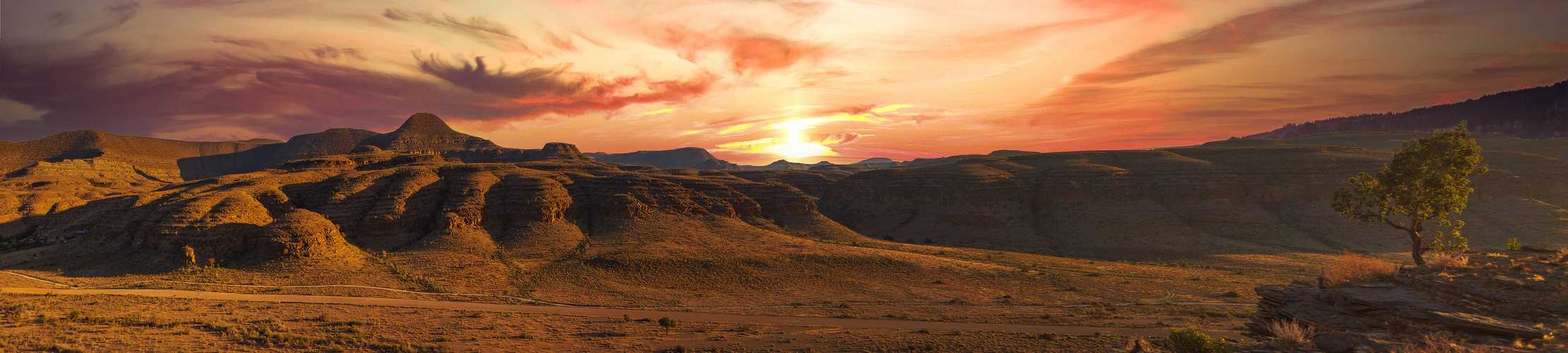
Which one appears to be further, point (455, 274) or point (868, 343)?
point (455, 274)

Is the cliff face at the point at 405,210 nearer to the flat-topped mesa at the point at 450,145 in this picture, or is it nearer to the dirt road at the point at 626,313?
the dirt road at the point at 626,313

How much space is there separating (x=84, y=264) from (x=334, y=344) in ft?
162

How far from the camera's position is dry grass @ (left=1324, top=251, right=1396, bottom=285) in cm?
1886

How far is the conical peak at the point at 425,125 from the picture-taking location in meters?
164

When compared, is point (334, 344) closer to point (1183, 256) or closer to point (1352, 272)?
point (1352, 272)

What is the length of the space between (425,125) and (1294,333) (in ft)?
665

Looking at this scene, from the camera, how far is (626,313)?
35406 mm

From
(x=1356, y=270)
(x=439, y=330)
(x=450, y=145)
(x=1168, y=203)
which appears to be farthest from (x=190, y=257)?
(x=1168, y=203)

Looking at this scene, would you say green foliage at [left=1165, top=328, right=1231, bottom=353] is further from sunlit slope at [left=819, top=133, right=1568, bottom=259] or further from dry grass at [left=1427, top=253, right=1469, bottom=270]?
sunlit slope at [left=819, top=133, right=1568, bottom=259]

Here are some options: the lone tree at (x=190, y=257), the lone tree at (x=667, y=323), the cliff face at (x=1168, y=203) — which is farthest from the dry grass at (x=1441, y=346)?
the lone tree at (x=190, y=257)

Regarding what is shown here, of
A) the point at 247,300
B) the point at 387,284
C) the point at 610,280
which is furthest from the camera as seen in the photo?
the point at 610,280

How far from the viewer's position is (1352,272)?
→ 1922 centimetres

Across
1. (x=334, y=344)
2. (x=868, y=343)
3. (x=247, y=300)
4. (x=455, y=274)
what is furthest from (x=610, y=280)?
(x=868, y=343)

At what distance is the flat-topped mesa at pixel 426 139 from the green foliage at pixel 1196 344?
572ft
